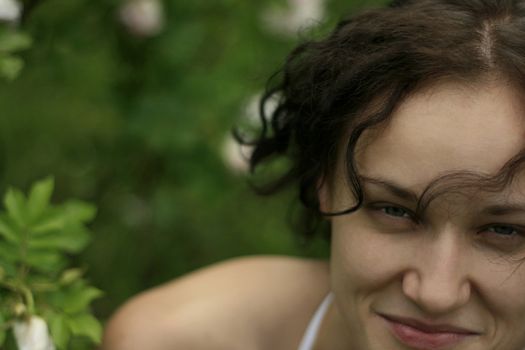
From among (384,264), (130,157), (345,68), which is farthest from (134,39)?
(384,264)

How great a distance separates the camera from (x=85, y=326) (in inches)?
66.4

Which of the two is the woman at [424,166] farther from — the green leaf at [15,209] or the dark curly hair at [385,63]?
the green leaf at [15,209]

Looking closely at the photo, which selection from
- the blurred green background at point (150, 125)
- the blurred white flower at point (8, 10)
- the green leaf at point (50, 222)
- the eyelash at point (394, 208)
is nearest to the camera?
the eyelash at point (394, 208)

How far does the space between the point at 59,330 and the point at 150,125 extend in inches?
48.0

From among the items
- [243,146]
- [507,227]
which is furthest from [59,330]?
[243,146]

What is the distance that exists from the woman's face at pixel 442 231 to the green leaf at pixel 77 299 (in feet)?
1.36

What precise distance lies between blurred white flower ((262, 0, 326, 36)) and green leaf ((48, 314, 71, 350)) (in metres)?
1.41

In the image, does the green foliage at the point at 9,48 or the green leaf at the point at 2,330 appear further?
the green foliage at the point at 9,48

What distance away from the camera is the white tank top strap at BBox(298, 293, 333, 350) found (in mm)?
2123

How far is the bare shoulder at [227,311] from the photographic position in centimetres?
212

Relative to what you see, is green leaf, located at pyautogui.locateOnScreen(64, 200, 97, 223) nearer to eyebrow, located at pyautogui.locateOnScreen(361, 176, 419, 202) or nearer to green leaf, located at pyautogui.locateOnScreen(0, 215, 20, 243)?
green leaf, located at pyautogui.locateOnScreen(0, 215, 20, 243)

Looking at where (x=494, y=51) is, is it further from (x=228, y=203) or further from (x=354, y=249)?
(x=228, y=203)

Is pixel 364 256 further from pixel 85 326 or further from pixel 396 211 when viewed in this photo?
pixel 85 326

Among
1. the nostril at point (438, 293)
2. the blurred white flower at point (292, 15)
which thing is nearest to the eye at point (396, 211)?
the nostril at point (438, 293)
